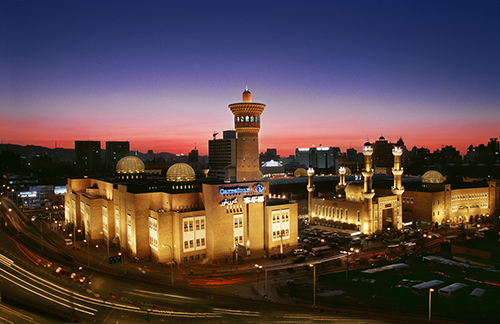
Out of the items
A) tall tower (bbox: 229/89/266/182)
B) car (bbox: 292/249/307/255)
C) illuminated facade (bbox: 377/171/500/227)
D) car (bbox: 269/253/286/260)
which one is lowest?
car (bbox: 269/253/286/260)

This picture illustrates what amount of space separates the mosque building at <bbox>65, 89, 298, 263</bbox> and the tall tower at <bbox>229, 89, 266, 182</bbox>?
18.1 metres

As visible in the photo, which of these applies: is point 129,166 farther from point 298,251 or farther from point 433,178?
point 433,178

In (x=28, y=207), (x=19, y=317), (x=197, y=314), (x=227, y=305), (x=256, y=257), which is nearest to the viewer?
(x=19, y=317)

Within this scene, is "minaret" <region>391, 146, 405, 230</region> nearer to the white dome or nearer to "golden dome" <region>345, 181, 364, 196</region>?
"golden dome" <region>345, 181, 364, 196</region>

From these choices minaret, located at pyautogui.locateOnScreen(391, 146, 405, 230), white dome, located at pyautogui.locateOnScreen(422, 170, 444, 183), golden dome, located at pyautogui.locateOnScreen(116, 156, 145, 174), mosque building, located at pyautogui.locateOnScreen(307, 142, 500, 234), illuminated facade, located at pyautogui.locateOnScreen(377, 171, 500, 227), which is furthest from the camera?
white dome, located at pyautogui.locateOnScreen(422, 170, 444, 183)

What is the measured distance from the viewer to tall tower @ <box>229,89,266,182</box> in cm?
9563

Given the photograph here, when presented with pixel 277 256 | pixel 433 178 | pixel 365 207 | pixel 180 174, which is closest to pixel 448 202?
pixel 433 178

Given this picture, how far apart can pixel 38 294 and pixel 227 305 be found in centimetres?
2522

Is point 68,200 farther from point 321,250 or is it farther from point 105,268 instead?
point 321,250

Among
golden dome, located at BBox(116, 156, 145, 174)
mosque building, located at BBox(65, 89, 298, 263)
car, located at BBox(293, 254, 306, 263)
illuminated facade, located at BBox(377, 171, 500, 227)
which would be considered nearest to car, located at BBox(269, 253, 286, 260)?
mosque building, located at BBox(65, 89, 298, 263)

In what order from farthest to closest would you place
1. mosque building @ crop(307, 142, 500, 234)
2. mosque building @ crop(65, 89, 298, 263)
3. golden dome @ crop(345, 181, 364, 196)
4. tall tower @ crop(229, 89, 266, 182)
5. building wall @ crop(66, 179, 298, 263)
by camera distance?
golden dome @ crop(345, 181, 364, 196) → mosque building @ crop(307, 142, 500, 234) → tall tower @ crop(229, 89, 266, 182) → mosque building @ crop(65, 89, 298, 263) → building wall @ crop(66, 179, 298, 263)

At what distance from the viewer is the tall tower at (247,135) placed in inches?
3765

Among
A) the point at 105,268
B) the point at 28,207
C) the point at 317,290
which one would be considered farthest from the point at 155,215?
the point at 28,207

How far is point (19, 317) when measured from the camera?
39906 millimetres
